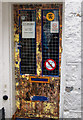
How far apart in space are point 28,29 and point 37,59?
Answer: 687 millimetres

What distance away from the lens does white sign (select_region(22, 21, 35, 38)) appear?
359 cm

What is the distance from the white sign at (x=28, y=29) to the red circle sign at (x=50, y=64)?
648 mm

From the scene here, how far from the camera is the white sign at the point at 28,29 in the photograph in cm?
359

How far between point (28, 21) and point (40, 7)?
392 millimetres

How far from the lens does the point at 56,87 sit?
3631mm

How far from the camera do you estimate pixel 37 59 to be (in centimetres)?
363

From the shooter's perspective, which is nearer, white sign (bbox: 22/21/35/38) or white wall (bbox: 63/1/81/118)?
white wall (bbox: 63/1/81/118)

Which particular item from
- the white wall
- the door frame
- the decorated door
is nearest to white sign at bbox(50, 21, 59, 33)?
the decorated door

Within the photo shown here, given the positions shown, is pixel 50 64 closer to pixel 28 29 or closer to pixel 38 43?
pixel 38 43

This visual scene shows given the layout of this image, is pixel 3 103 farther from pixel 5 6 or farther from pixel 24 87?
pixel 5 6

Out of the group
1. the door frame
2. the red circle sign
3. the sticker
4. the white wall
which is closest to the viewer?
the white wall

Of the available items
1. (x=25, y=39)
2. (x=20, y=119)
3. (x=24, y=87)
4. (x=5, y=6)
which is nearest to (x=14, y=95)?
(x=24, y=87)

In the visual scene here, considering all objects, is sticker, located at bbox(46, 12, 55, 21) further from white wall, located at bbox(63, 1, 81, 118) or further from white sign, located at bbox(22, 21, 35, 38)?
white wall, located at bbox(63, 1, 81, 118)

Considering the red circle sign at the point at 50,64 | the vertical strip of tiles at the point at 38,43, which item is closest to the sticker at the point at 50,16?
the vertical strip of tiles at the point at 38,43
